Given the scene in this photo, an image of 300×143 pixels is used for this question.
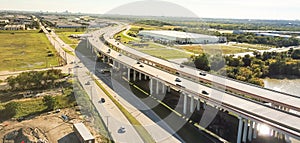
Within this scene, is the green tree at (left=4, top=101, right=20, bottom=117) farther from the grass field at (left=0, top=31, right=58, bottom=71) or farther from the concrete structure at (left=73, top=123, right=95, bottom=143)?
the grass field at (left=0, top=31, right=58, bottom=71)

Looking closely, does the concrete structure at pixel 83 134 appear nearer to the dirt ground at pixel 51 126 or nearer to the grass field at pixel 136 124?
the dirt ground at pixel 51 126

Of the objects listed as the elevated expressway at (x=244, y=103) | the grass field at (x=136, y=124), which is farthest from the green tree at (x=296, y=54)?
the grass field at (x=136, y=124)

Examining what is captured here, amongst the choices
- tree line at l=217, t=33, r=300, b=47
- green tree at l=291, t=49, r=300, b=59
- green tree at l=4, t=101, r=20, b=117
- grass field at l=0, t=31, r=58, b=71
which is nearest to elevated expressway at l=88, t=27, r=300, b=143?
green tree at l=4, t=101, r=20, b=117

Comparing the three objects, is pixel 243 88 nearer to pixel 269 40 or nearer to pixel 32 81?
pixel 32 81

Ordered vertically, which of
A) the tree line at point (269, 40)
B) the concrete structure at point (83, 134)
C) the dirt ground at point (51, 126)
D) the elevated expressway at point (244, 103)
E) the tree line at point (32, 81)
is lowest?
the dirt ground at point (51, 126)

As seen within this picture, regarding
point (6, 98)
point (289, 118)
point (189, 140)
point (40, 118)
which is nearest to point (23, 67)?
point (6, 98)

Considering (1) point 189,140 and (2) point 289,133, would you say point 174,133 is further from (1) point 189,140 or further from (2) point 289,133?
(2) point 289,133
